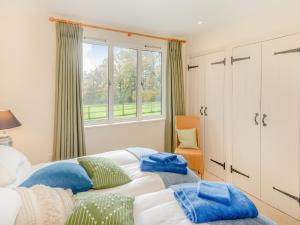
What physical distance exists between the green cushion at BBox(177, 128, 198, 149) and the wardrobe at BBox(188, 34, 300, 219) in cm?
28

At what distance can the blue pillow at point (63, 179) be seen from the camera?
1.56 m

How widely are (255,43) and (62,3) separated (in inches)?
A: 94.4

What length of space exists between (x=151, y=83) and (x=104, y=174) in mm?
2425

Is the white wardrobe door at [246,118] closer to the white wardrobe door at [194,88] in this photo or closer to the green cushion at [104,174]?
the white wardrobe door at [194,88]

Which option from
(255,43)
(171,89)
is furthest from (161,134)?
(255,43)

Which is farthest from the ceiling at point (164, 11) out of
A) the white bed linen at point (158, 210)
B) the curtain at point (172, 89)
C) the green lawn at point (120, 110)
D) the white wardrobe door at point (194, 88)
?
the white bed linen at point (158, 210)

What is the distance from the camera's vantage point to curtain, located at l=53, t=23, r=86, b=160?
9.57 feet

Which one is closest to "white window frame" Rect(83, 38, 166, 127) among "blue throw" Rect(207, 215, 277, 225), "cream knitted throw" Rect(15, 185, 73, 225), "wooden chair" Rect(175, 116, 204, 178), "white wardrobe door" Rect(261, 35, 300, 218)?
"wooden chair" Rect(175, 116, 204, 178)

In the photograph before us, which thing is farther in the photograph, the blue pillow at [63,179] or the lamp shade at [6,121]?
the lamp shade at [6,121]

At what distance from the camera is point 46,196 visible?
52.7 inches

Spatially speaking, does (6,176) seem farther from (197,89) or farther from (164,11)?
(197,89)

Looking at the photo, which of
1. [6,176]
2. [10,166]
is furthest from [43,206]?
[10,166]

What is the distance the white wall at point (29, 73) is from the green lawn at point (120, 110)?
1.80 ft

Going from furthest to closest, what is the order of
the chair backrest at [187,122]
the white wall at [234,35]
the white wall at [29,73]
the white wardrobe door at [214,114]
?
the chair backrest at [187,122] → the white wardrobe door at [214,114] → the white wall at [29,73] → the white wall at [234,35]
